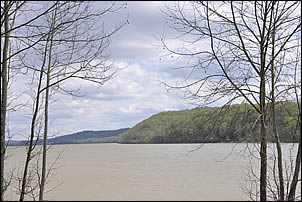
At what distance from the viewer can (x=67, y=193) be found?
39.4 ft

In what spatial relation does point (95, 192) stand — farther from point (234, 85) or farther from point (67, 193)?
point (234, 85)

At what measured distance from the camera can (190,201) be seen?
10359 millimetres

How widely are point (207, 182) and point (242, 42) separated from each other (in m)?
10.6

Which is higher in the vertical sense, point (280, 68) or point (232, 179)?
point (280, 68)

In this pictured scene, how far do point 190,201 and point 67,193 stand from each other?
440 cm

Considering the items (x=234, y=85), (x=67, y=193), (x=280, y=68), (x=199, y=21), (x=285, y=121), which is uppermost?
(x=199, y=21)

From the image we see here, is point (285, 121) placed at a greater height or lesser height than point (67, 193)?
greater

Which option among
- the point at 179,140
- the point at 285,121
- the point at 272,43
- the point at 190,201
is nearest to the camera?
the point at 272,43

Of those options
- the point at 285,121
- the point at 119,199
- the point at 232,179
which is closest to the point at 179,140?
the point at 232,179

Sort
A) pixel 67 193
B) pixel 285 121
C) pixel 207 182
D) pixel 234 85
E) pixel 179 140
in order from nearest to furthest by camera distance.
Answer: pixel 234 85, pixel 285 121, pixel 67 193, pixel 207 182, pixel 179 140

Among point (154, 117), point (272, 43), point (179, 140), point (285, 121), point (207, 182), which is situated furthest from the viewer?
point (154, 117)

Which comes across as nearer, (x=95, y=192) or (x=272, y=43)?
(x=272, y=43)

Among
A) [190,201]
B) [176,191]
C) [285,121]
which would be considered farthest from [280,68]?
[176,191]

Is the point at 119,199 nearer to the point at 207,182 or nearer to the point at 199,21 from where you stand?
the point at 207,182
